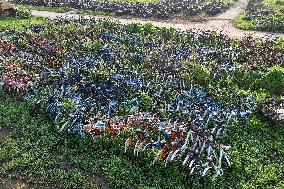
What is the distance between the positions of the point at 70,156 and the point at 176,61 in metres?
6.49

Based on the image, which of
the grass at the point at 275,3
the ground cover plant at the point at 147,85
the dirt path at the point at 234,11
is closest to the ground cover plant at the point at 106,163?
the ground cover plant at the point at 147,85

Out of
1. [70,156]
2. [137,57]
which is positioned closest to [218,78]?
[137,57]

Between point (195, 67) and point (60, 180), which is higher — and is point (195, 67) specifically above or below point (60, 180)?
above

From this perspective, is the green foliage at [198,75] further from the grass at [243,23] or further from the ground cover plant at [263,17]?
the ground cover plant at [263,17]

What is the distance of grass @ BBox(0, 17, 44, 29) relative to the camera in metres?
23.4

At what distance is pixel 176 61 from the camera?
16594 millimetres

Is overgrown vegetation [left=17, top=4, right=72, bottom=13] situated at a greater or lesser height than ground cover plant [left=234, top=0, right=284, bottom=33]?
lesser

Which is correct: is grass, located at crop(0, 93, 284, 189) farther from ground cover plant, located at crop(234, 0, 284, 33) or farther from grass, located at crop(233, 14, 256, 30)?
grass, located at crop(233, 14, 256, 30)

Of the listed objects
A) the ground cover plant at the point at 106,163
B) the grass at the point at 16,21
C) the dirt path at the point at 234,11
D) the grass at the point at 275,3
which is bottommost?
the ground cover plant at the point at 106,163

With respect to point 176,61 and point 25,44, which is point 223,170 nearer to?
point 176,61

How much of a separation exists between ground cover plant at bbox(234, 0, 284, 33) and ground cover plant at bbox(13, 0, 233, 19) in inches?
78.2

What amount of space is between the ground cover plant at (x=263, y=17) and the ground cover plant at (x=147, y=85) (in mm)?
2992

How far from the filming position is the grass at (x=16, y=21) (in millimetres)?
23427

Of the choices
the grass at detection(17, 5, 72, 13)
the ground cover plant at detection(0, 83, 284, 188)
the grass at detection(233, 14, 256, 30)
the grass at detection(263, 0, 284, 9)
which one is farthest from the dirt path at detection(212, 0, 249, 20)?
the ground cover plant at detection(0, 83, 284, 188)
